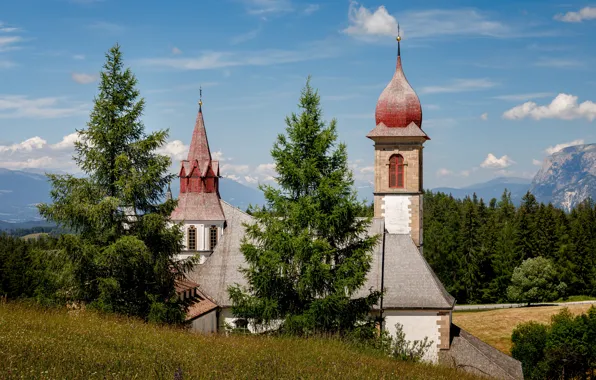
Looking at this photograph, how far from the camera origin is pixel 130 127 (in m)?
21.5

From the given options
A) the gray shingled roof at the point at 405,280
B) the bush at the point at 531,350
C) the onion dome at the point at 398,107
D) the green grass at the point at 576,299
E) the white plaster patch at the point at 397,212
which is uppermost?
the onion dome at the point at 398,107

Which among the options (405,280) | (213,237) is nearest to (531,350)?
(405,280)

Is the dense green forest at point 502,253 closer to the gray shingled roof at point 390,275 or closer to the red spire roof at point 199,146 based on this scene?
the red spire roof at point 199,146

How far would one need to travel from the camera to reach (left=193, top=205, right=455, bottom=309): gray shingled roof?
1170 inches

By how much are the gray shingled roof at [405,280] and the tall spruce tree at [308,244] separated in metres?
7.45

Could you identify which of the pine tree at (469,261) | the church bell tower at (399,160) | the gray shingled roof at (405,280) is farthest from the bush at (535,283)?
the gray shingled roof at (405,280)

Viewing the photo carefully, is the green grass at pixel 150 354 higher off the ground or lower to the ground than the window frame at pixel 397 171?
lower

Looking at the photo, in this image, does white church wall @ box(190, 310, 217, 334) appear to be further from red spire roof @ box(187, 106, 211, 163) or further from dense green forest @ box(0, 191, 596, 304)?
dense green forest @ box(0, 191, 596, 304)

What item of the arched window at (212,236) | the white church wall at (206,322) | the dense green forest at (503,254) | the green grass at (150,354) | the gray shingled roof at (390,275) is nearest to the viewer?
the green grass at (150,354)

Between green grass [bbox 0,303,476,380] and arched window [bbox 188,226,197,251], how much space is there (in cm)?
1783

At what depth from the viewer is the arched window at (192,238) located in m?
35.4

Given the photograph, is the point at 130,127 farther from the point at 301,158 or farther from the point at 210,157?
the point at 210,157

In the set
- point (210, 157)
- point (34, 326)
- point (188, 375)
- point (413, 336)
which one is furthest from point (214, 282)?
point (188, 375)

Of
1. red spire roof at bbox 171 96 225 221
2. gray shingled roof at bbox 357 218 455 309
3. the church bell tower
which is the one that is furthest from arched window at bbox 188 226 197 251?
the church bell tower
